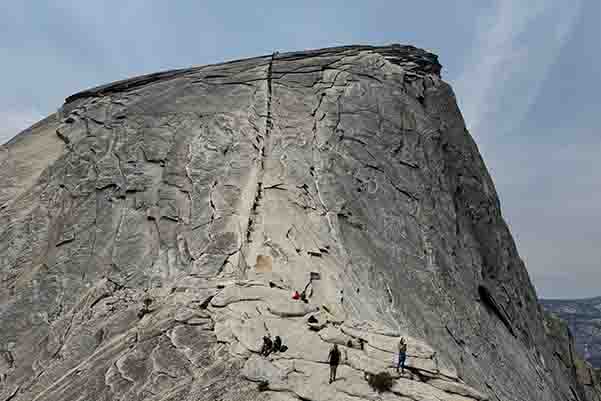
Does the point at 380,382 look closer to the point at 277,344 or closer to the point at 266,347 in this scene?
the point at 277,344

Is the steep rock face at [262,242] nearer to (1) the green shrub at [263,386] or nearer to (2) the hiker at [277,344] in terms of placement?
(1) the green shrub at [263,386]

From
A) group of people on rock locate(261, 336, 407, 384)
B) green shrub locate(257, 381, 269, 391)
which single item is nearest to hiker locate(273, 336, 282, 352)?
group of people on rock locate(261, 336, 407, 384)

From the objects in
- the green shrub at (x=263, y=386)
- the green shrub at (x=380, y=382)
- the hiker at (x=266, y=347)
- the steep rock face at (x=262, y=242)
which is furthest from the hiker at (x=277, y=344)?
the green shrub at (x=380, y=382)

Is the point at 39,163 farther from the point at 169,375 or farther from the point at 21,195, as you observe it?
the point at 169,375

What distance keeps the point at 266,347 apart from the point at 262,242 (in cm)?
821

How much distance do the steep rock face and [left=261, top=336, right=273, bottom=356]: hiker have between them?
33 centimetres

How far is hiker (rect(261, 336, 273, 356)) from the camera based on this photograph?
48.1 feet

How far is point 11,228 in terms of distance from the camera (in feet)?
92.9

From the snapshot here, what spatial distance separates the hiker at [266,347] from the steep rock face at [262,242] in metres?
0.33

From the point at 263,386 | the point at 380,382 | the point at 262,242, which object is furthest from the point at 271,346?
the point at 262,242

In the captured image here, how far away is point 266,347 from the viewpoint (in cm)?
1476

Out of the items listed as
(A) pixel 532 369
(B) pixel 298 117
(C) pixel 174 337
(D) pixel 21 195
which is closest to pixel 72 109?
(D) pixel 21 195

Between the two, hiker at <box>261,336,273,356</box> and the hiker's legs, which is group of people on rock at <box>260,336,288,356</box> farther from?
the hiker's legs

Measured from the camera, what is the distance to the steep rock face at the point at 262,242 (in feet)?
51.0
